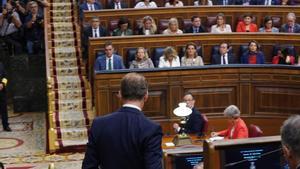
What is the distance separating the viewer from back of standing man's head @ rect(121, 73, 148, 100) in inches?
97.0

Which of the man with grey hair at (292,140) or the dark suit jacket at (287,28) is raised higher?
the dark suit jacket at (287,28)

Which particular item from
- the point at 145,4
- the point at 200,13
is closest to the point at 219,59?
the point at 200,13

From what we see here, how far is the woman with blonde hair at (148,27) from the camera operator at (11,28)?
2333 mm

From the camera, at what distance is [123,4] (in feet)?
33.3

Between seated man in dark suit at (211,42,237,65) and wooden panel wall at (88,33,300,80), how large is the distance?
0.18 meters

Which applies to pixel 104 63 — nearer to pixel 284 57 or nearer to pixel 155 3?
pixel 284 57

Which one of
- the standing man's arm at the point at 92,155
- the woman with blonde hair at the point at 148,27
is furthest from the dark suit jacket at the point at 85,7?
the standing man's arm at the point at 92,155

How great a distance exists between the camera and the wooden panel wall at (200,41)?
8.11 meters

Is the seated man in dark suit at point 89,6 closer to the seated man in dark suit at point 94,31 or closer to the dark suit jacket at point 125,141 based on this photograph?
the seated man in dark suit at point 94,31

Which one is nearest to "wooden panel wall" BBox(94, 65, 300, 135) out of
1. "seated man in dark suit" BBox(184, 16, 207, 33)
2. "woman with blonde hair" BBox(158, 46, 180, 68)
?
"woman with blonde hair" BBox(158, 46, 180, 68)

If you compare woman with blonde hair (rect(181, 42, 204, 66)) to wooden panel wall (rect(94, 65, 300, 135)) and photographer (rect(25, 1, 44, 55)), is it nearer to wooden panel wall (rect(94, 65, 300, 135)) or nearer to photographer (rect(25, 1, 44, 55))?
wooden panel wall (rect(94, 65, 300, 135))

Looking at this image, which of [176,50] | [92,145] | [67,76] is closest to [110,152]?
[92,145]

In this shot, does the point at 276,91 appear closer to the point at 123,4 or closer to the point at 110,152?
the point at 123,4

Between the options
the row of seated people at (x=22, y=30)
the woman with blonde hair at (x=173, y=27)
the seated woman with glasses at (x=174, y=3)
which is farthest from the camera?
the row of seated people at (x=22, y=30)
